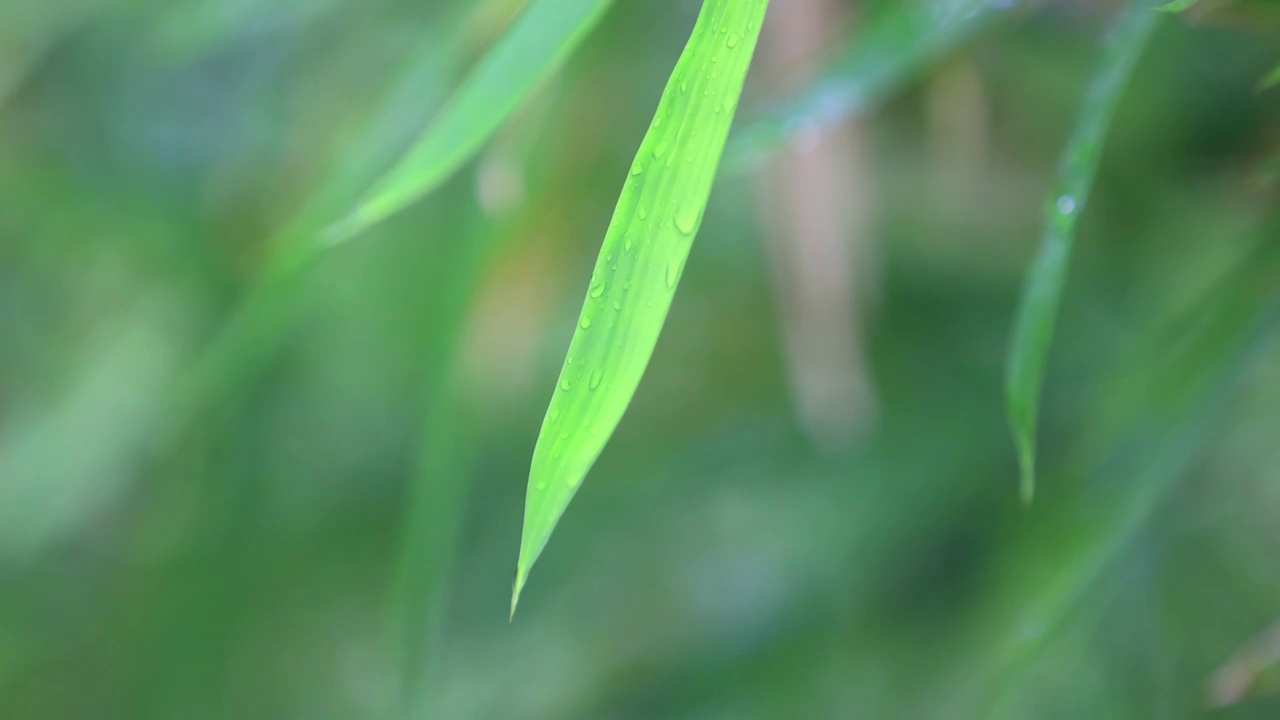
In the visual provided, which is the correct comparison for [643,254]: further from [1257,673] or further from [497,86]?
[1257,673]

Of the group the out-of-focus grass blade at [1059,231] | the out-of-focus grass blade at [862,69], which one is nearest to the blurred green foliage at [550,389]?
the out-of-focus grass blade at [862,69]

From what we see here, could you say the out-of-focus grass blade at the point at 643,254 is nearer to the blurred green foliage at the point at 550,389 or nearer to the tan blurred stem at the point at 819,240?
the blurred green foliage at the point at 550,389

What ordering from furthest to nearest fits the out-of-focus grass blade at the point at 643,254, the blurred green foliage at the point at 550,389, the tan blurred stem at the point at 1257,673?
the blurred green foliage at the point at 550,389
the tan blurred stem at the point at 1257,673
the out-of-focus grass blade at the point at 643,254

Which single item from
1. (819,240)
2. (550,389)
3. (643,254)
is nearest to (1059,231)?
(643,254)

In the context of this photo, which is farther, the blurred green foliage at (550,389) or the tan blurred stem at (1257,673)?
the blurred green foliage at (550,389)

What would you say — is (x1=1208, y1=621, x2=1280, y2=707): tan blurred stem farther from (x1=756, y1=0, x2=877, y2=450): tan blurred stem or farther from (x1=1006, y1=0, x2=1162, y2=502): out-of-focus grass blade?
(x1=756, y1=0, x2=877, y2=450): tan blurred stem

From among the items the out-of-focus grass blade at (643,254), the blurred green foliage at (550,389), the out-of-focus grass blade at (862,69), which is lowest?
the blurred green foliage at (550,389)

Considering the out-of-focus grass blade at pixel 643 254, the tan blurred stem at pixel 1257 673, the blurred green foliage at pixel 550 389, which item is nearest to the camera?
the out-of-focus grass blade at pixel 643 254
